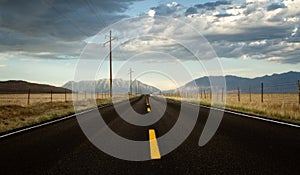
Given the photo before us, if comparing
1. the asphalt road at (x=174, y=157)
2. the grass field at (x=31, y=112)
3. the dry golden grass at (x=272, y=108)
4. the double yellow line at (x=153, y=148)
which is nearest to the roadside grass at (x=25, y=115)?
the grass field at (x=31, y=112)

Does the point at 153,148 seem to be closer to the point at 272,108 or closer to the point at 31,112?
the point at 272,108

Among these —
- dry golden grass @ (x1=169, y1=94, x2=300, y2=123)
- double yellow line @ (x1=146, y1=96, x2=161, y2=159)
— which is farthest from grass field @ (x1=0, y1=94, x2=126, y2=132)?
dry golden grass @ (x1=169, y1=94, x2=300, y2=123)

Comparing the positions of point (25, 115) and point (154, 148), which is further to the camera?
point (25, 115)

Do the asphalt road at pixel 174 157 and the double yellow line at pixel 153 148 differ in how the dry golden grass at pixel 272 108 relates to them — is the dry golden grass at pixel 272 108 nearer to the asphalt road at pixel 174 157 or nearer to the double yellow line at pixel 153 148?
the asphalt road at pixel 174 157

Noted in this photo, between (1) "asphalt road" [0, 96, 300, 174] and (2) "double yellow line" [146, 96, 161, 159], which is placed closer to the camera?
(1) "asphalt road" [0, 96, 300, 174]

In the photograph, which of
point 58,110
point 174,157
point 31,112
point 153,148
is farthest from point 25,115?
point 174,157

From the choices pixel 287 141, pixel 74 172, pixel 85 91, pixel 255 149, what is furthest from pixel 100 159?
pixel 85 91

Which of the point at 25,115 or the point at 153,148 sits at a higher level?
the point at 153,148

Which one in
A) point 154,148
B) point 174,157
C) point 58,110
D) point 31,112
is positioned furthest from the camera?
point 58,110

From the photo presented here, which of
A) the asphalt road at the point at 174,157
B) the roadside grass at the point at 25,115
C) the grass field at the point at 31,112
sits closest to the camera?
the asphalt road at the point at 174,157

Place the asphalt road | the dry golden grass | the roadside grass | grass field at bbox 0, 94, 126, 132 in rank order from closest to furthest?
the asphalt road < the roadside grass < grass field at bbox 0, 94, 126, 132 < the dry golden grass

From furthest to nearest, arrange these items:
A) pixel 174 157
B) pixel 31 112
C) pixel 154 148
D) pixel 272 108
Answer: pixel 31 112 < pixel 272 108 < pixel 154 148 < pixel 174 157

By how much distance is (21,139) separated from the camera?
7629 mm

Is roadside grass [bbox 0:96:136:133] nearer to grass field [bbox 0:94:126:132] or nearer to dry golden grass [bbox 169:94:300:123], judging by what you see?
grass field [bbox 0:94:126:132]
